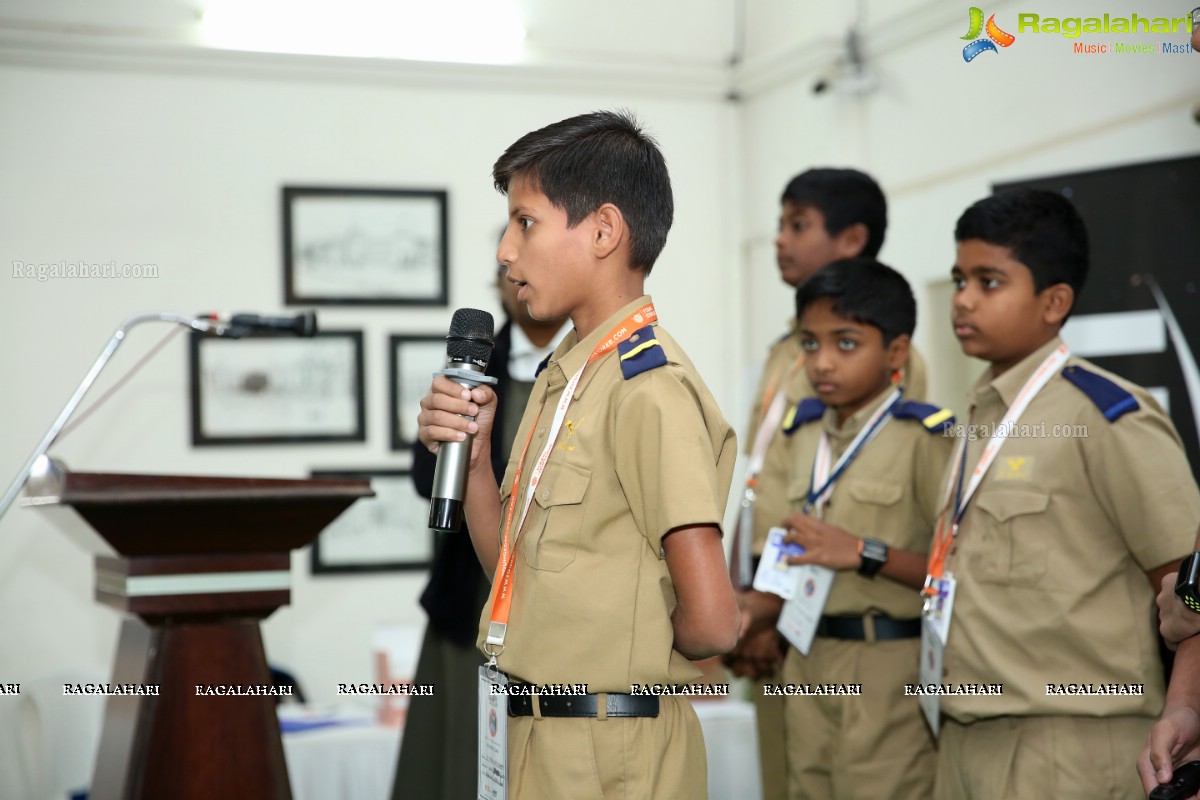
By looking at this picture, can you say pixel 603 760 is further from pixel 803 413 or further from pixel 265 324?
pixel 803 413

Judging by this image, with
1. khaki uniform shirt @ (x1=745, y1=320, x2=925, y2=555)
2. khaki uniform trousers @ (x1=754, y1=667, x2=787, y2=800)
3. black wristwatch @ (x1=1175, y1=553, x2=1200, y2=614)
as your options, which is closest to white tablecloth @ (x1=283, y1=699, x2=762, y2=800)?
khaki uniform trousers @ (x1=754, y1=667, x2=787, y2=800)

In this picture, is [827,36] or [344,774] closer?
[344,774]

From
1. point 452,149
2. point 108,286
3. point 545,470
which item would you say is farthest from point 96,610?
point 545,470

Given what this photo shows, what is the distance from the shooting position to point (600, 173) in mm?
1547

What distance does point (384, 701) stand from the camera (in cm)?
314

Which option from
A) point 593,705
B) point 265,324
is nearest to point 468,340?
point 593,705

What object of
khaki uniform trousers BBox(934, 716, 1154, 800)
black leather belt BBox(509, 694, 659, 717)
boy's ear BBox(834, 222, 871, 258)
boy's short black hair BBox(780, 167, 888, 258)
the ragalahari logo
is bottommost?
khaki uniform trousers BBox(934, 716, 1154, 800)

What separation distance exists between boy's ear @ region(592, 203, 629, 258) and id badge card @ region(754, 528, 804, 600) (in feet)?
3.59

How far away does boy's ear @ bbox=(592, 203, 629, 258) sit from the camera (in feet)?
5.05

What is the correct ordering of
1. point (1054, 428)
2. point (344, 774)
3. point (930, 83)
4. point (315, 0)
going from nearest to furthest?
point (1054, 428) < point (344, 774) < point (930, 83) < point (315, 0)

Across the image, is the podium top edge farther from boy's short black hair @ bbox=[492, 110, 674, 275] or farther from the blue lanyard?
the blue lanyard

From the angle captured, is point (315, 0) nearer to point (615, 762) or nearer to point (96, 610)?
point (96, 610)

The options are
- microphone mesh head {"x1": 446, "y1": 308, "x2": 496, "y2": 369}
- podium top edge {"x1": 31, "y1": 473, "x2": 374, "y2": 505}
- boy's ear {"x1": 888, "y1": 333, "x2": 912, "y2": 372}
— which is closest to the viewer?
microphone mesh head {"x1": 446, "y1": 308, "x2": 496, "y2": 369}

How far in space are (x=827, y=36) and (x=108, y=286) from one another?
2996 mm
